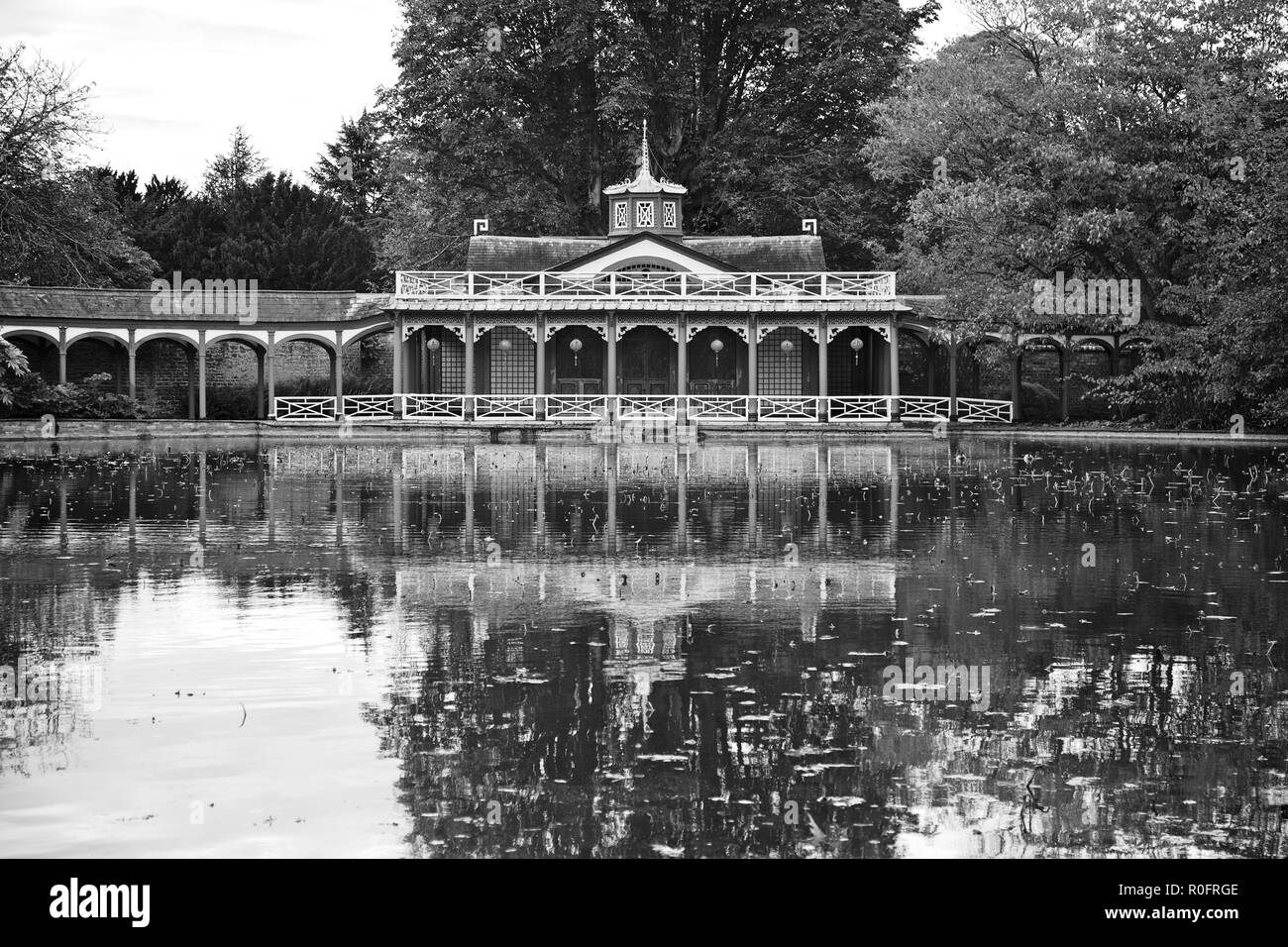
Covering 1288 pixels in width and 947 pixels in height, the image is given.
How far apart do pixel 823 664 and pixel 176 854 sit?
4.71 m

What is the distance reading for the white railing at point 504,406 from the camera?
4503 cm

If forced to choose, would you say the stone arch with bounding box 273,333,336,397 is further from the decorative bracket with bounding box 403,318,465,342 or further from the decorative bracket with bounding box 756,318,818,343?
the decorative bracket with bounding box 756,318,818,343

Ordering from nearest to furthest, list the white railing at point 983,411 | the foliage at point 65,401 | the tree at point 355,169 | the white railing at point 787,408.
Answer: the foliage at point 65,401 < the white railing at point 787,408 < the white railing at point 983,411 < the tree at point 355,169

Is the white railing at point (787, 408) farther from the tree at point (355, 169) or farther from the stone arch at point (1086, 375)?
the tree at point (355, 169)

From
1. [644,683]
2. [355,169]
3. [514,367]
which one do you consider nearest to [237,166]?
[355,169]

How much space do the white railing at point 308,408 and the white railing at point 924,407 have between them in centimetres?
1766

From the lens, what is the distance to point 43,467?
90.0 feet

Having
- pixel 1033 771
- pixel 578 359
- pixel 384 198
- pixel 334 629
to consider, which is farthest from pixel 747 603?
pixel 384 198

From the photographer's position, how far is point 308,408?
46.3 metres

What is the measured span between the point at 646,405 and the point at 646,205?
25.9ft

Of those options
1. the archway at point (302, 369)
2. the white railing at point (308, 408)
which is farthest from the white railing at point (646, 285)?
the archway at point (302, 369)

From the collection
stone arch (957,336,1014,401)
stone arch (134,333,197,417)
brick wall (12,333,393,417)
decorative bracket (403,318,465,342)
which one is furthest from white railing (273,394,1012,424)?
stone arch (957,336,1014,401)

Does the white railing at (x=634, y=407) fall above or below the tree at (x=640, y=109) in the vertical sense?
below

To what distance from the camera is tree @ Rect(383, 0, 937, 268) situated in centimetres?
5503
